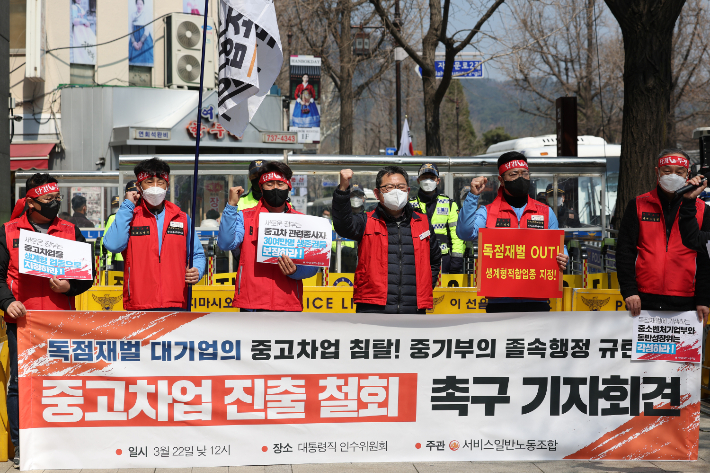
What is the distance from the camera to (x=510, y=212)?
6227 mm

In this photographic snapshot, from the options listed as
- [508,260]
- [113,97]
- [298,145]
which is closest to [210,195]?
[508,260]

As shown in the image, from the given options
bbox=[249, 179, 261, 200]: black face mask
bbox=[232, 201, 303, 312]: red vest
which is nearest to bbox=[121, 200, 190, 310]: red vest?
bbox=[232, 201, 303, 312]: red vest

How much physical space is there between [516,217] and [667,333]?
4.69 ft

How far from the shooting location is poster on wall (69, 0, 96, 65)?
2409 centimetres

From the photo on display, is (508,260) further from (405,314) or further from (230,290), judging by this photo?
(230,290)

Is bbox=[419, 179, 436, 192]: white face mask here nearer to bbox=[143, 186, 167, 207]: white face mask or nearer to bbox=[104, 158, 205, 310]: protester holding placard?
bbox=[104, 158, 205, 310]: protester holding placard

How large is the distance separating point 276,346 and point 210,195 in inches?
348

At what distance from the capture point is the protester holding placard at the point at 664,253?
580 centimetres

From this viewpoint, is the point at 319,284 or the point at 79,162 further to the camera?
the point at 79,162

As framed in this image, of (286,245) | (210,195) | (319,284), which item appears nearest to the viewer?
(286,245)

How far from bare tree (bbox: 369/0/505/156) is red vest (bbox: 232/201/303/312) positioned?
13710 mm

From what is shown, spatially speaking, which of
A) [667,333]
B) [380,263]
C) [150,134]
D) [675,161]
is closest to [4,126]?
[380,263]

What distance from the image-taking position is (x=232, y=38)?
241 inches

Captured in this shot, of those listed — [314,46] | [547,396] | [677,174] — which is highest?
[314,46]
